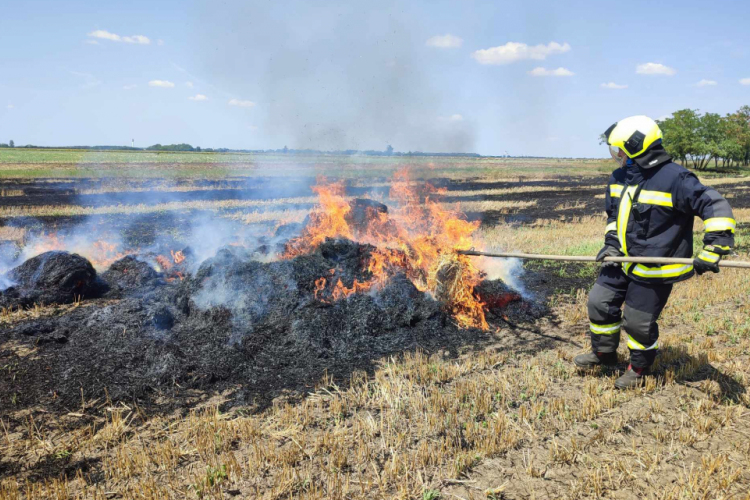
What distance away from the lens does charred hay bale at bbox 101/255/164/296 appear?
8.43 m

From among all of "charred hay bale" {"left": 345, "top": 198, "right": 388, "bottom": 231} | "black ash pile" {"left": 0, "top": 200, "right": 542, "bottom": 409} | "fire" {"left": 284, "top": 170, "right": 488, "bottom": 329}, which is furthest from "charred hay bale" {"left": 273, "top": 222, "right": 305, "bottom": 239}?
"black ash pile" {"left": 0, "top": 200, "right": 542, "bottom": 409}

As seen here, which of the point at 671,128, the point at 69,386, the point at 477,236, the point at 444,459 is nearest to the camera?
the point at 444,459

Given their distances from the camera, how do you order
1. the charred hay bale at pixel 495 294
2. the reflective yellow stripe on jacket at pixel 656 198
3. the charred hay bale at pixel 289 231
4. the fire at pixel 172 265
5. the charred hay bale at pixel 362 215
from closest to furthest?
the reflective yellow stripe on jacket at pixel 656 198, the charred hay bale at pixel 495 294, the fire at pixel 172 265, the charred hay bale at pixel 362 215, the charred hay bale at pixel 289 231

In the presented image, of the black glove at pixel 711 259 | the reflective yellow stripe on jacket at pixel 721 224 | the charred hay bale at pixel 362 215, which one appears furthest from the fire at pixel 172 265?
the reflective yellow stripe on jacket at pixel 721 224

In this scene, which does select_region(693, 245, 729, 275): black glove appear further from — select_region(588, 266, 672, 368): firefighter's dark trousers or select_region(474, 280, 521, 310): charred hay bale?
select_region(474, 280, 521, 310): charred hay bale

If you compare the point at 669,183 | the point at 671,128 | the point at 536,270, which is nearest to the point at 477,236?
the point at 536,270

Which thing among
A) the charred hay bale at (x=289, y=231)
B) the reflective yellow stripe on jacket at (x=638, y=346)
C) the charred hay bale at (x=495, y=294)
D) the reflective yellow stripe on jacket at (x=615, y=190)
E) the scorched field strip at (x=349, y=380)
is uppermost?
the reflective yellow stripe on jacket at (x=615, y=190)

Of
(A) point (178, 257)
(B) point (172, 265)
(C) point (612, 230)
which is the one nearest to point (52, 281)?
(B) point (172, 265)

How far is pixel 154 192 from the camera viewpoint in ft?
90.9

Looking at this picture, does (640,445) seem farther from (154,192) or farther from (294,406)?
(154,192)

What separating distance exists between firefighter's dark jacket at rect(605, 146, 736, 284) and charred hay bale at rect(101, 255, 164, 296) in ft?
25.7

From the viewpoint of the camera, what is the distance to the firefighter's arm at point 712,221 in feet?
12.9

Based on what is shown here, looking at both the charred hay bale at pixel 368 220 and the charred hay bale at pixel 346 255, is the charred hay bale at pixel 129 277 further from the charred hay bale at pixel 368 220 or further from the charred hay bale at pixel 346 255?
the charred hay bale at pixel 368 220

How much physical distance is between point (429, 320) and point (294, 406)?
9.29 ft
